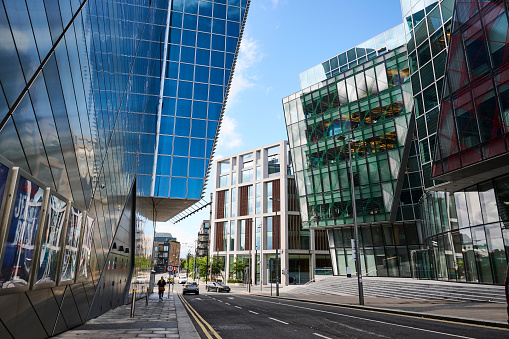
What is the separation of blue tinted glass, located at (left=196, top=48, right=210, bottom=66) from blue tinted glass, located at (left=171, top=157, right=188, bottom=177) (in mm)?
9913

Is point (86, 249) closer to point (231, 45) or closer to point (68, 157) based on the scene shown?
point (68, 157)

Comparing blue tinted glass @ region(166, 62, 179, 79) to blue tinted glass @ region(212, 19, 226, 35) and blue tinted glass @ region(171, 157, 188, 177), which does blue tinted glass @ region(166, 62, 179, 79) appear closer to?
blue tinted glass @ region(212, 19, 226, 35)

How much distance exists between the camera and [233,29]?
37656 mm

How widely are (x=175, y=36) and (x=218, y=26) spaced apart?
4.71 meters

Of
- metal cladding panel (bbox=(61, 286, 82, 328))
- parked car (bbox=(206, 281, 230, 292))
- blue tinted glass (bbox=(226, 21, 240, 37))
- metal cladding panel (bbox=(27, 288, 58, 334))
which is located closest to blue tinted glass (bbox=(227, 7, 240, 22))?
blue tinted glass (bbox=(226, 21, 240, 37))

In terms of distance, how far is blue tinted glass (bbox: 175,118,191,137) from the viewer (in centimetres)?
3291

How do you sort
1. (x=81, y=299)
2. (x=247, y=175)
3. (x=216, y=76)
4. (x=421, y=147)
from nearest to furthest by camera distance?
(x=81, y=299) < (x=421, y=147) < (x=216, y=76) < (x=247, y=175)

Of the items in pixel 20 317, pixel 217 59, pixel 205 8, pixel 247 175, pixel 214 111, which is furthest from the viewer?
pixel 247 175

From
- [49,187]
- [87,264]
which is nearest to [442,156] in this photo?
[87,264]

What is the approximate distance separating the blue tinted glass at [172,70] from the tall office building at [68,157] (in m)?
7.91

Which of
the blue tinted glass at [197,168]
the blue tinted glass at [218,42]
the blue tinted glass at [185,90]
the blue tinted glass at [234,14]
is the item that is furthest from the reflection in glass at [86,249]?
the blue tinted glass at [234,14]

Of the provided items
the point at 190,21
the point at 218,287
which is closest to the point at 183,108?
the point at 190,21

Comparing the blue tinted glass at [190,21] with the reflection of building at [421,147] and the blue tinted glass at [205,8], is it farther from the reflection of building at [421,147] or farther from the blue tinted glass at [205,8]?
the reflection of building at [421,147]

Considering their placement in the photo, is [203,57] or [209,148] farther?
[203,57]
